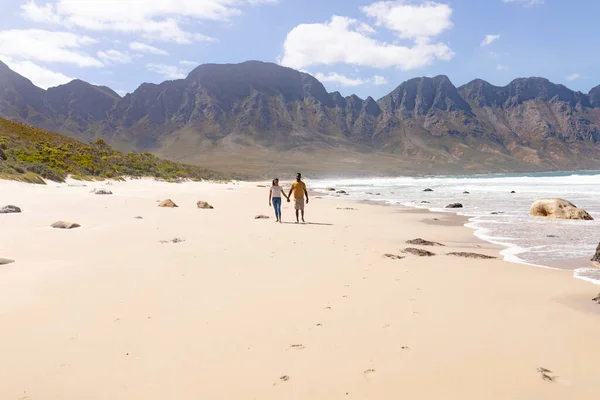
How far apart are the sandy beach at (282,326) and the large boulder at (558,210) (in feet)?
33.6

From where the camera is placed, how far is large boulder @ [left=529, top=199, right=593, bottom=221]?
1523cm

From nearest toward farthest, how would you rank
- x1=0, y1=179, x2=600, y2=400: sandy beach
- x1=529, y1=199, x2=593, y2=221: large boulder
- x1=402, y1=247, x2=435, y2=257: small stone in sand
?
x1=0, y1=179, x2=600, y2=400: sandy beach < x1=402, y1=247, x2=435, y2=257: small stone in sand < x1=529, y1=199, x2=593, y2=221: large boulder

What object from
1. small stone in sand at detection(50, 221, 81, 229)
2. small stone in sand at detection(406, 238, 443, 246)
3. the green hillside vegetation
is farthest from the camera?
the green hillside vegetation

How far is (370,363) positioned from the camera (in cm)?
341

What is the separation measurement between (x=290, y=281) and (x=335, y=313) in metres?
1.53

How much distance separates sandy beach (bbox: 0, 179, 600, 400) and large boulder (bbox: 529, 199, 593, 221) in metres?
10.2

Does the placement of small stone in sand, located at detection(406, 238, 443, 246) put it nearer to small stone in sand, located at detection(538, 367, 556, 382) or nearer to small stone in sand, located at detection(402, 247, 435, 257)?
small stone in sand, located at detection(402, 247, 435, 257)

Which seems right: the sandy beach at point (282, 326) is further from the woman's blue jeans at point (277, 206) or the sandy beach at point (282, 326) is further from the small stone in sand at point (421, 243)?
A: the woman's blue jeans at point (277, 206)

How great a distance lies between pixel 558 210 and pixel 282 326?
1562 cm

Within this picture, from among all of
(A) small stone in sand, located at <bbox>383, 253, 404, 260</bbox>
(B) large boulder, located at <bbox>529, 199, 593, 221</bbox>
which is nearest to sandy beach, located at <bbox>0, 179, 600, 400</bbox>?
(A) small stone in sand, located at <bbox>383, 253, 404, 260</bbox>

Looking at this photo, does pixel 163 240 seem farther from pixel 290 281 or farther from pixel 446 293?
pixel 446 293

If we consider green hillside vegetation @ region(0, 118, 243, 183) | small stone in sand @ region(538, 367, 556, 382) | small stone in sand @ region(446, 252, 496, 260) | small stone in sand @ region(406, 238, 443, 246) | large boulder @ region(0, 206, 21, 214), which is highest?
green hillside vegetation @ region(0, 118, 243, 183)

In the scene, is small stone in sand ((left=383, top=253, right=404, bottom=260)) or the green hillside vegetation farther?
the green hillside vegetation

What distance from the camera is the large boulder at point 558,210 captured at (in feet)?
50.0
